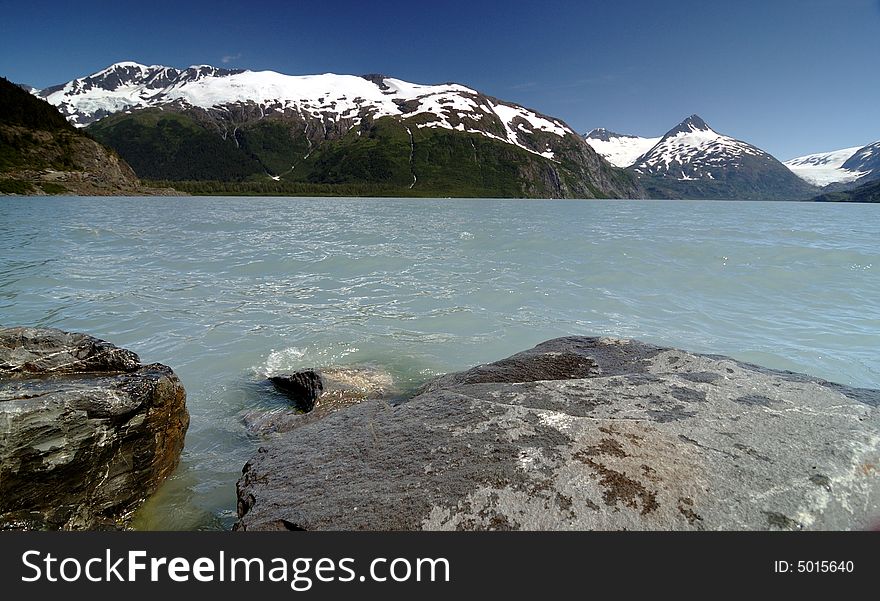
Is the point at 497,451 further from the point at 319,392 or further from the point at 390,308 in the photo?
the point at 390,308

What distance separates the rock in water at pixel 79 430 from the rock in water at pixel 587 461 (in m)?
2.24

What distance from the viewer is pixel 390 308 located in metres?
17.5

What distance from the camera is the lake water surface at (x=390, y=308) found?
10836mm

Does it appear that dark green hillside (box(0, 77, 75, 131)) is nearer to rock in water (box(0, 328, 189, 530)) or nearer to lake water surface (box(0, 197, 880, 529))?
lake water surface (box(0, 197, 880, 529))

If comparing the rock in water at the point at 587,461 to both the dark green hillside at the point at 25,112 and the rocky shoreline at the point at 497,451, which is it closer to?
the rocky shoreline at the point at 497,451

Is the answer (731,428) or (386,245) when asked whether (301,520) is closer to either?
(731,428)

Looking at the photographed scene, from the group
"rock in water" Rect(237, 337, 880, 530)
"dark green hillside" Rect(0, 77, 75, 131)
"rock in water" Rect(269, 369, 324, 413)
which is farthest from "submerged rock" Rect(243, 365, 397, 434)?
"dark green hillside" Rect(0, 77, 75, 131)

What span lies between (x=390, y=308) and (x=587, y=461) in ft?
45.4

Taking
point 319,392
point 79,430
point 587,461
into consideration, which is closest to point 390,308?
point 319,392

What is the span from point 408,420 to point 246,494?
184cm

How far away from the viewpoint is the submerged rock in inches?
320

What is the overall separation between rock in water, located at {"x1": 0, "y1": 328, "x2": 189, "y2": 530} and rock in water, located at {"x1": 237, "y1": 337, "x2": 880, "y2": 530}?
2.24 metres

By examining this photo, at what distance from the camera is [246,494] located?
4.48 m
